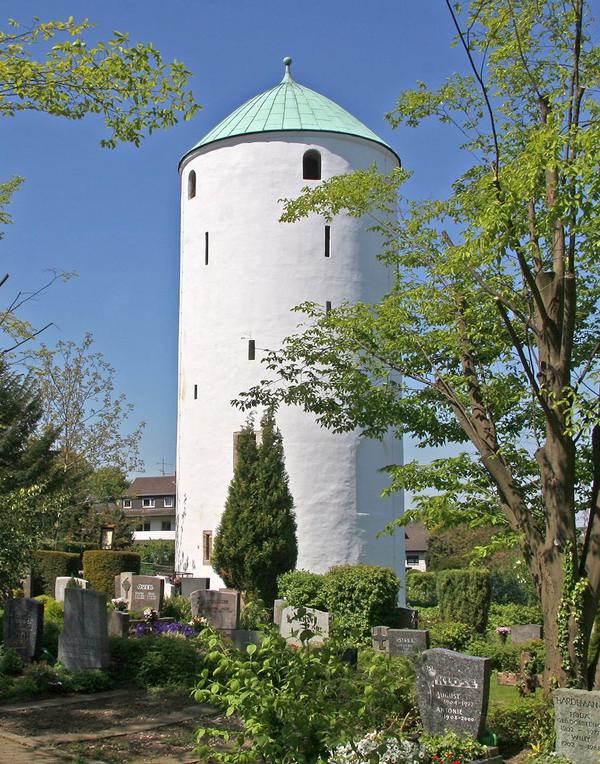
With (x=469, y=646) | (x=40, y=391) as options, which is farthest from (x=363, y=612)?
(x=40, y=391)

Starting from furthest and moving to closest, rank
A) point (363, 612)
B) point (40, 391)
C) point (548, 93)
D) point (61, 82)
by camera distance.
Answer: point (40, 391), point (363, 612), point (548, 93), point (61, 82)

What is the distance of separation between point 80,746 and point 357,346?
6.66 m

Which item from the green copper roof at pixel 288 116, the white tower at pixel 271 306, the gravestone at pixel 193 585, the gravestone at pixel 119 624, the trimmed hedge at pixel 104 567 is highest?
the green copper roof at pixel 288 116

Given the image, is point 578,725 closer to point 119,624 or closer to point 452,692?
point 452,692

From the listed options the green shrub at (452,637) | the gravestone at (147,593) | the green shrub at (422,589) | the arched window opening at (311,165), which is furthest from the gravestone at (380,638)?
the green shrub at (422,589)

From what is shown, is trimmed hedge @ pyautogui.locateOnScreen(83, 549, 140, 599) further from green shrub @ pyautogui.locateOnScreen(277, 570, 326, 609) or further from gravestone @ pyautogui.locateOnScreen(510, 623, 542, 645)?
gravestone @ pyautogui.locateOnScreen(510, 623, 542, 645)

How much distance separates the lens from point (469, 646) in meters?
17.3

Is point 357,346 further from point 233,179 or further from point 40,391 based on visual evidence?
point 40,391

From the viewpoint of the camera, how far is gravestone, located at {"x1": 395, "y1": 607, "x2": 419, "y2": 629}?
19938 millimetres

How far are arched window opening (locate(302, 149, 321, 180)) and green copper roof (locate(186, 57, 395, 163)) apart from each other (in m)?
0.76

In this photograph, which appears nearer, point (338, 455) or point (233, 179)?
point (338, 455)

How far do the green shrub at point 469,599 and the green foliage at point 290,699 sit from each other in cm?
2018

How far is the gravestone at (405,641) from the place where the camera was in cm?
1459

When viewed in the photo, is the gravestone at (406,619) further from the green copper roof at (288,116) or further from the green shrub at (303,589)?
the green copper roof at (288,116)
